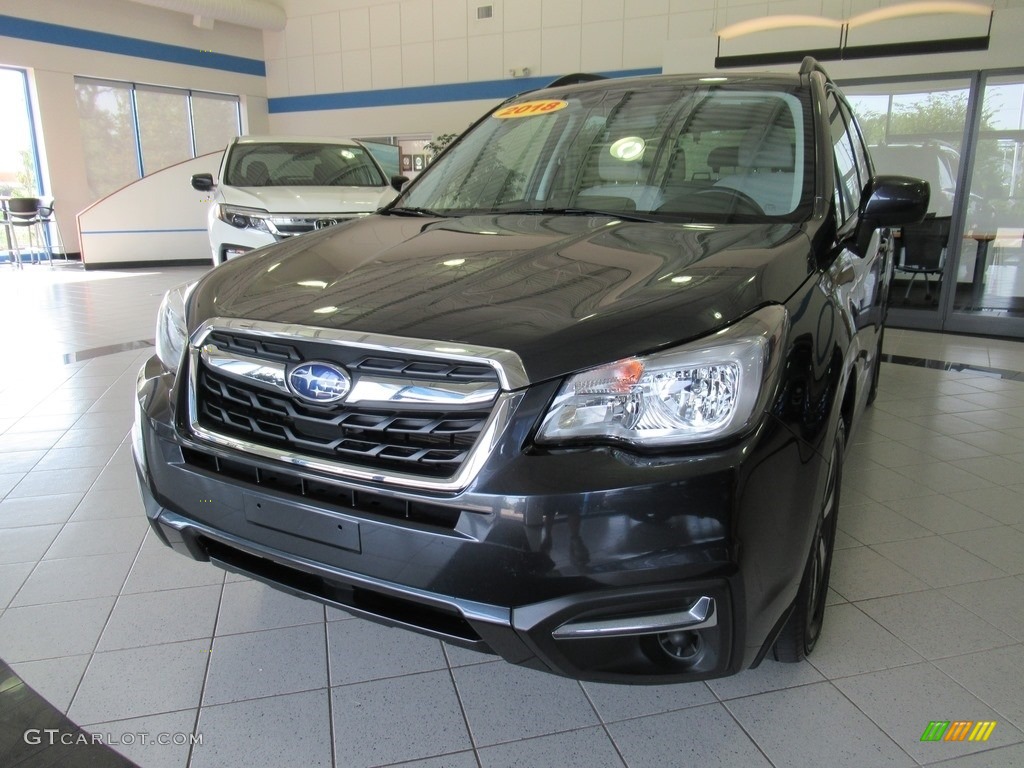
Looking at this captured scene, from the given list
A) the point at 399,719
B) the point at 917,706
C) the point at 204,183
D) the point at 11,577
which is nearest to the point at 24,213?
the point at 204,183

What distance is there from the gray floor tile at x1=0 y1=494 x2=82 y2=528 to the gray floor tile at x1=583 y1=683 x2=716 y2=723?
207 cm

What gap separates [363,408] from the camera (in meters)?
1.29

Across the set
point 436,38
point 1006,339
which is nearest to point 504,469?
point 1006,339

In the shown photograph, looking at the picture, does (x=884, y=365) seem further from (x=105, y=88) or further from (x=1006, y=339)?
(x=105, y=88)

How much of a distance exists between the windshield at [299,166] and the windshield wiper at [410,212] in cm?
454

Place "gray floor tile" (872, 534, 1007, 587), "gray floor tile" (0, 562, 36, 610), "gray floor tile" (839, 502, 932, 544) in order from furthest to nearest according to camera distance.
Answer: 1. "gray floor tile" (839, 502, 932, 544)
2. "gray floor tile" (872, 534, 1007, 587)
3. "gray floor tile" (0, 562, 36, 610)

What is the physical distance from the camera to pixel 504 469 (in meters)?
1.18

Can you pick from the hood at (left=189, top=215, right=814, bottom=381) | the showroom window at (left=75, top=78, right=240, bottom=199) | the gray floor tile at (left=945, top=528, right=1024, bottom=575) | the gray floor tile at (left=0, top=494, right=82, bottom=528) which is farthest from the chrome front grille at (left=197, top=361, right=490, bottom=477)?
the showroom window at (left=75, top=78, right=240, bottom=199)

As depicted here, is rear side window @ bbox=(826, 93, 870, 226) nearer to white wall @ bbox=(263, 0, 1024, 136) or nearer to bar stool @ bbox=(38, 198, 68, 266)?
white wall @ bbox=(263, 0, 1024, 136)

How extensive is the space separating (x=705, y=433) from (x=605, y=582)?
0.96ft

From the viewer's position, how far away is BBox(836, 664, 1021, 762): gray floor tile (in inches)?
60.9

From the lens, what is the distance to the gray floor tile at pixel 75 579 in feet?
7.04

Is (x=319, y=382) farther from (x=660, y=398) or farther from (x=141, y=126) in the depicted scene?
(x=141, y=126)

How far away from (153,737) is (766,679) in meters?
1.41
